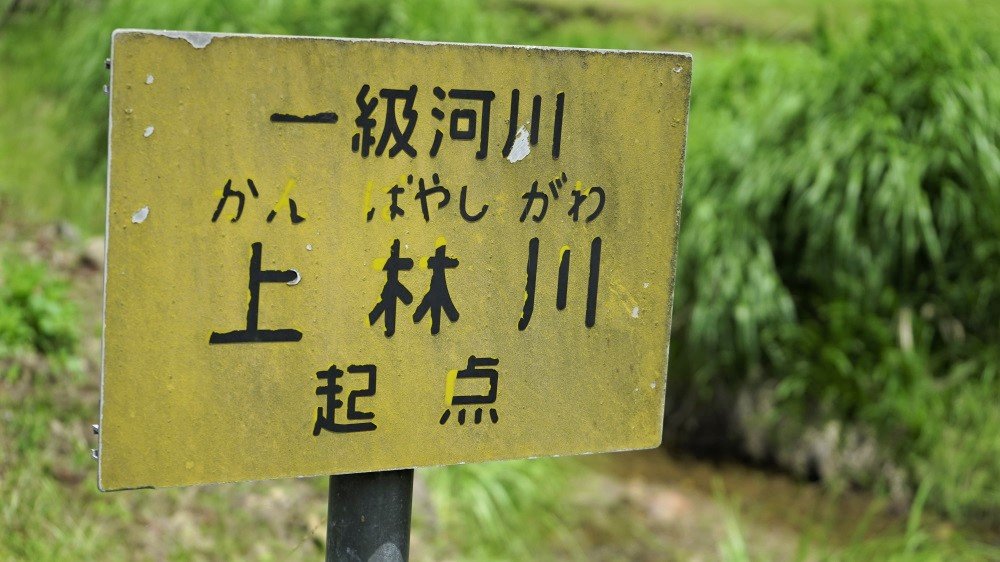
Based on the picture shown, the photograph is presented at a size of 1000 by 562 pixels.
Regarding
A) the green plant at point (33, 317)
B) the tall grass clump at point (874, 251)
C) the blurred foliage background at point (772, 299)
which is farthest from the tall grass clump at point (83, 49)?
the tall grass clump at point (874, 251)

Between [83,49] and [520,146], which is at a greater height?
[83,49]

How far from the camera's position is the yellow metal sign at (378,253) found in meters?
1.25

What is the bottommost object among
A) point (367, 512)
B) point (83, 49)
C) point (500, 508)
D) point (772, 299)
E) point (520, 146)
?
point (500, 508)

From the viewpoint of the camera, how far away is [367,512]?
1.50m

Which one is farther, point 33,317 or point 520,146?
point 33,317

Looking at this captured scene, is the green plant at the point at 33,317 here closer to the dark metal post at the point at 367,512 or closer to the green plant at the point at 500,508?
the green plant at the point at 500,508

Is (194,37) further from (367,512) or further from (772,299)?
(772,299)

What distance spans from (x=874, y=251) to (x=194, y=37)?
3.13 m

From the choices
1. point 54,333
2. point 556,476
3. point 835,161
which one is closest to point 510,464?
point 556,476

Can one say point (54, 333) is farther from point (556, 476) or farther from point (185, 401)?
point (185, 401)

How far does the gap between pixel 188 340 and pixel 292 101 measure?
11.2 inches

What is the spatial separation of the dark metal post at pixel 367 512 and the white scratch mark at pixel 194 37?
1.87ft

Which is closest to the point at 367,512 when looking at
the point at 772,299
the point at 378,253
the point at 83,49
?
the point at 378,253

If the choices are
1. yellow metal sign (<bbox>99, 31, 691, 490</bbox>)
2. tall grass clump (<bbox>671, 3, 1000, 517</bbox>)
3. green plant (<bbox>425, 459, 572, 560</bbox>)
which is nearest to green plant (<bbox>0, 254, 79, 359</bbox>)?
green plant (<bbox>425, 459, 572, 560</bbox>)
